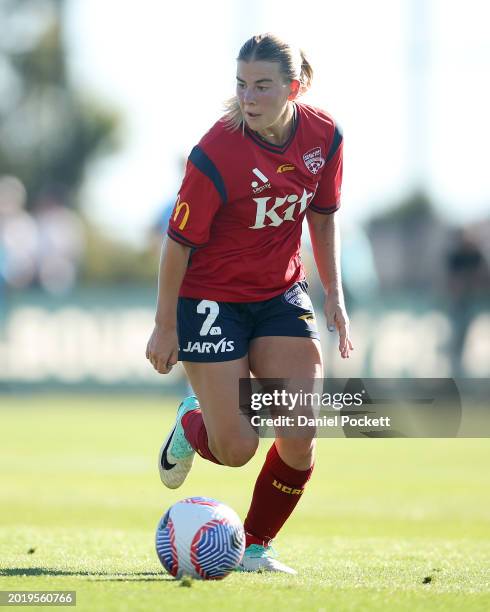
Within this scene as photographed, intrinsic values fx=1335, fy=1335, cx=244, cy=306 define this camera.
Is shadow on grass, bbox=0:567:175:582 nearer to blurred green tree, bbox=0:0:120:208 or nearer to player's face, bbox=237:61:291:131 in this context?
player's face, bbox=237:61:291:131

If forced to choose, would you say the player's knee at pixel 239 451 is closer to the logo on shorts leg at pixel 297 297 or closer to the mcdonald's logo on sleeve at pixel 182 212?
the logo on shorts leg at pixel 297 297

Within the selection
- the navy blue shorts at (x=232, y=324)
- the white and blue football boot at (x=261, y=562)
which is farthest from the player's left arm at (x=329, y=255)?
the white and blue football boot at (x=261, y=562)

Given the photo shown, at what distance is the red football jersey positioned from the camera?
6.34 m

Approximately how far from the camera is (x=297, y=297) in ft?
22.4

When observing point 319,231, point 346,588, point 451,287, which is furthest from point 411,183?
point 346,588

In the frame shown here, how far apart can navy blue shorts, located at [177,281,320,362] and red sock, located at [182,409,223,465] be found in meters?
0.40

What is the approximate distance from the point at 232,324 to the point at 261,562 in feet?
3.86

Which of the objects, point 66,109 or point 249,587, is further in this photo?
point 66,109

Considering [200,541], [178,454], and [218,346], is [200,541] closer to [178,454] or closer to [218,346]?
[218,346]

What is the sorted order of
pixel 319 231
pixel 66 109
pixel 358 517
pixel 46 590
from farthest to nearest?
pixel 66 109, pixel 358 517, pixel 319 231, pixel 46 590

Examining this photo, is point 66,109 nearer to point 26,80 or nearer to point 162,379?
point 26,80

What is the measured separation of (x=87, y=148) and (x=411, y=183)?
17.2 meters

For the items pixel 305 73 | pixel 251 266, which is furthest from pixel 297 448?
pixel 305 73

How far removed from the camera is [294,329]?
6656mm
